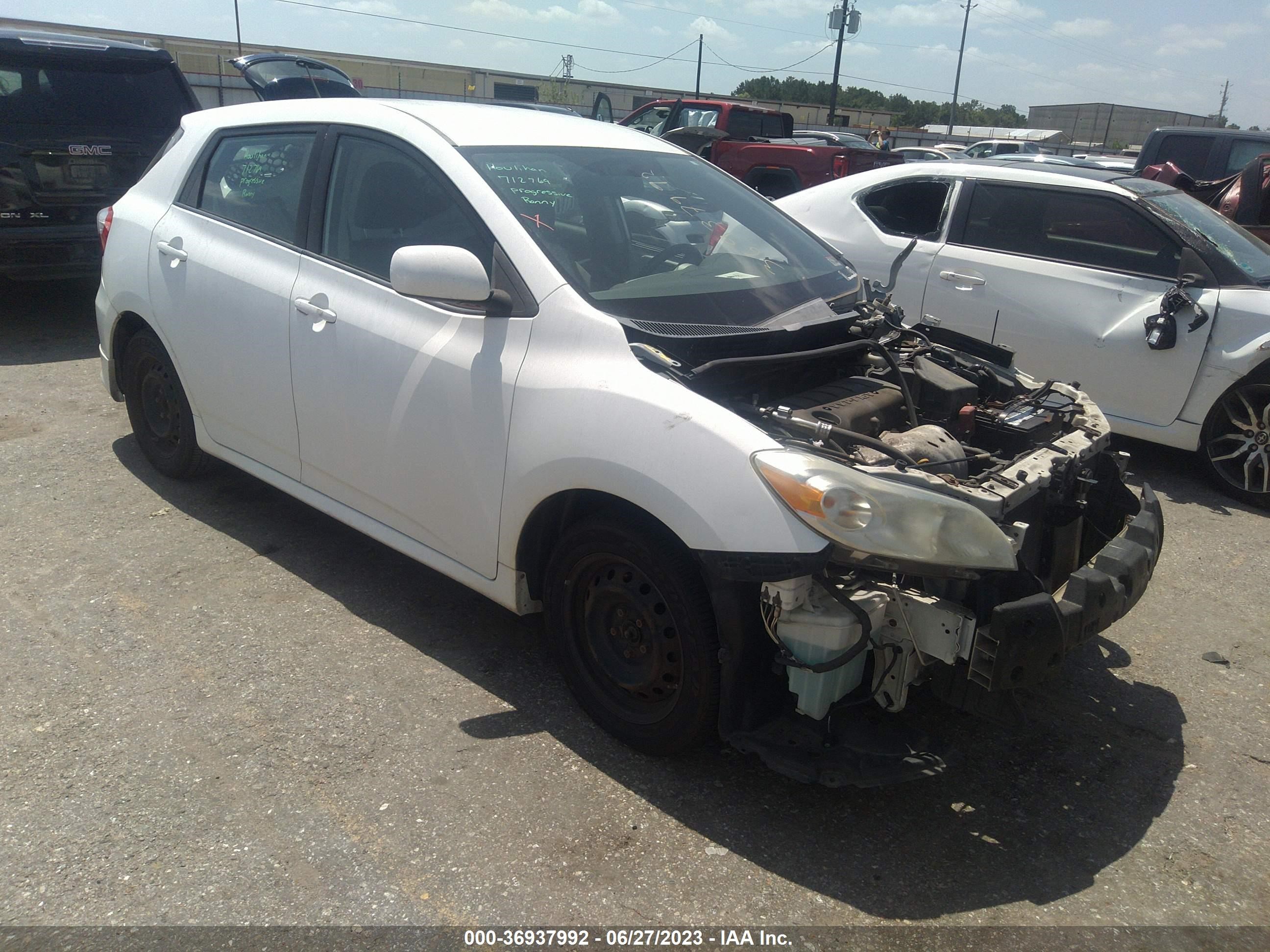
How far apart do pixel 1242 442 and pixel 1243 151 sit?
6.54 m

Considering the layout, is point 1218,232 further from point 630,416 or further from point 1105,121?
point 1105,121

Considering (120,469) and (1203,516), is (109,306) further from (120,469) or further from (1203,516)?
(1203,516)

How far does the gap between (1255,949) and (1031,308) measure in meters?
4.18

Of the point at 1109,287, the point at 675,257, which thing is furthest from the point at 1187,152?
the point at 675,257

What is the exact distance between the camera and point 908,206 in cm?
658

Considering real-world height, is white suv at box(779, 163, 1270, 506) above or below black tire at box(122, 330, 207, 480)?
above

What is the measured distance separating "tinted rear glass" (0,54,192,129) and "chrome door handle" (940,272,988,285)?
6.18 metres

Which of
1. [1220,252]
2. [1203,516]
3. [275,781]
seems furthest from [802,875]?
[1220,252]

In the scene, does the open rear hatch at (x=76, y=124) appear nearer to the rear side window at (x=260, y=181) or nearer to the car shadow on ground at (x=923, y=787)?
the rear side window at (x=260, y=181)

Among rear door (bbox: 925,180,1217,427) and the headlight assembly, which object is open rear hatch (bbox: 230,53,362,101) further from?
the headlight assembly

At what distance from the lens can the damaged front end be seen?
2541 mm

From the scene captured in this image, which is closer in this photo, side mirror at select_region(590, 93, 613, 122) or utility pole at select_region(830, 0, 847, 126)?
side mirror at select_region(590, 93, 613, 122)

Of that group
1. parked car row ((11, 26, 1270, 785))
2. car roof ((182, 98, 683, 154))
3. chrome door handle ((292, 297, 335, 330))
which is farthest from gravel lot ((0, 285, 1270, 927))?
car roof ((182, 98, 683, 154))

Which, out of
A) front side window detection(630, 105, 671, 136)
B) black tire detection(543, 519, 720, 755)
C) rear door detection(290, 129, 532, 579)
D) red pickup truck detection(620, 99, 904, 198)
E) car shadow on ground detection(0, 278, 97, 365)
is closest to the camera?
black tire detection(543, 519, 720, 755)
